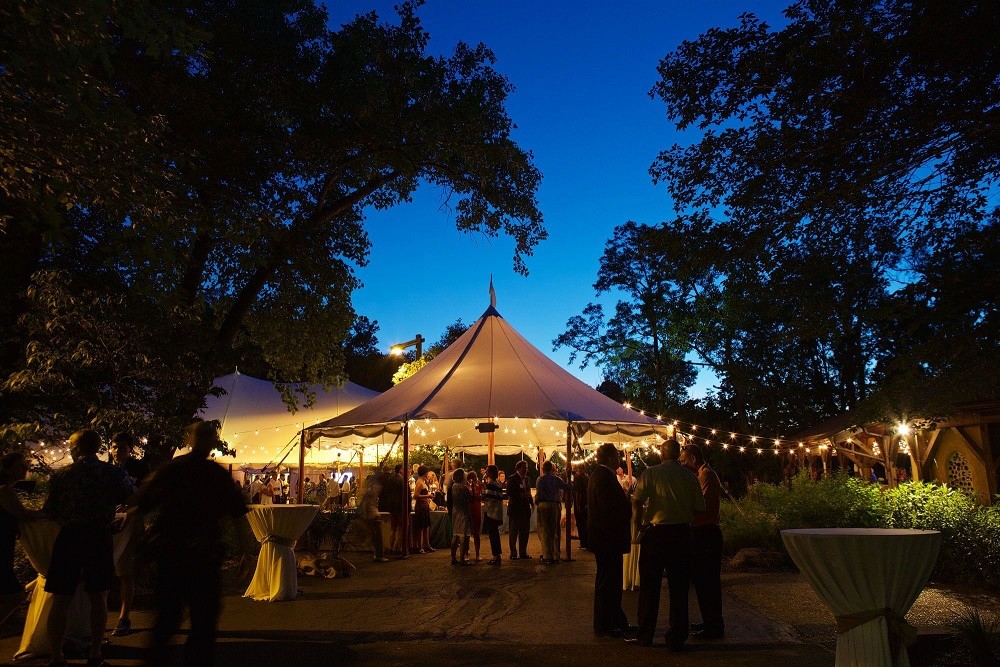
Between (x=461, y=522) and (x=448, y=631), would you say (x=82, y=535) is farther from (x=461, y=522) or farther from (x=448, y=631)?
(x=461, y=522)

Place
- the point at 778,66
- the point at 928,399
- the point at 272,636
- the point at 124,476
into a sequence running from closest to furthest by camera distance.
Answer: the point at 124,476 < the point at 272,636 < the point at 778,66 < the point at 928,399

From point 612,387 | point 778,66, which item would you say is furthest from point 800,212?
point 612,387

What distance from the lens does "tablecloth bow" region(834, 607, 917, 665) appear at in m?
4.12

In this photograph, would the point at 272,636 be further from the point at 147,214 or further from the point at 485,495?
the point at 485,495

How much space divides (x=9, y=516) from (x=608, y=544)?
4541mm

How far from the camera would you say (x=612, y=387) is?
37.4 metres

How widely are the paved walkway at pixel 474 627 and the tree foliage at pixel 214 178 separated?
3213 millimetres

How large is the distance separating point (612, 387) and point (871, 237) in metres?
28.9

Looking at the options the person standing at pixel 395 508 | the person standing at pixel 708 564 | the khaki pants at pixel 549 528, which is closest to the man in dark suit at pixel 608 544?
the person standing at pixel 708 564

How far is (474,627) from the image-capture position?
6664 millimetres

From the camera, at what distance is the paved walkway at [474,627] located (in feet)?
17.9

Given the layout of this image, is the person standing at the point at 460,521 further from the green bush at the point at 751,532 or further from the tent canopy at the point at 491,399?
the green bush at the point at 751,532

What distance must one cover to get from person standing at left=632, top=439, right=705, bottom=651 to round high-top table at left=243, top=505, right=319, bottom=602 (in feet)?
12.8

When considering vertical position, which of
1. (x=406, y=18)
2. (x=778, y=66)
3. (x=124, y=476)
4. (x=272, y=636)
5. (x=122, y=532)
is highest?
(x=406, y=18)
